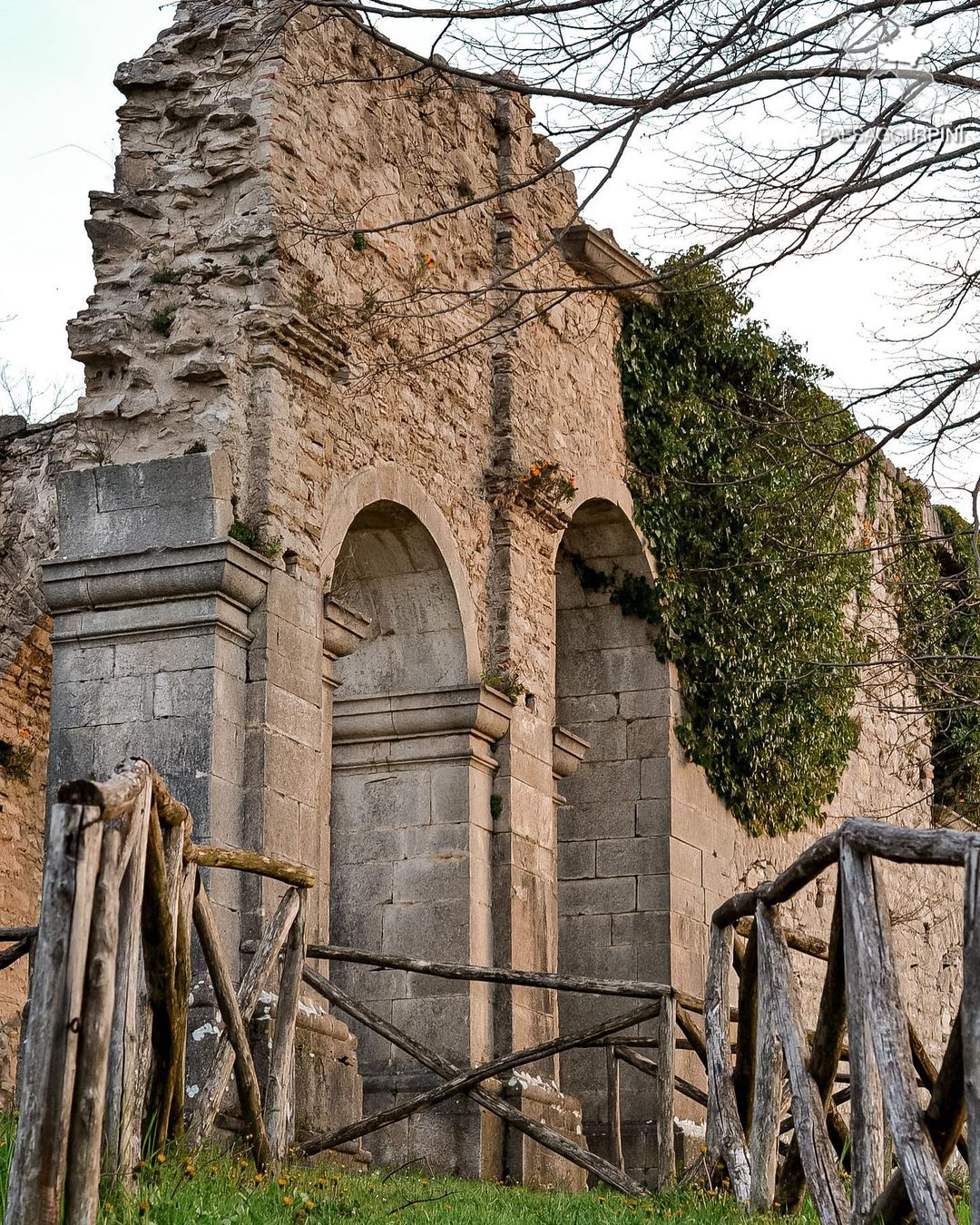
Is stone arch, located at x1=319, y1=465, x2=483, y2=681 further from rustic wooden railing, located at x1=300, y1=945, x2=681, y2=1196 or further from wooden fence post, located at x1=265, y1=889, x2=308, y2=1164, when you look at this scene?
wooden fence post, located at x1=265, y1=889, x2=308, y2=1164

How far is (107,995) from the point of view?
3.36m

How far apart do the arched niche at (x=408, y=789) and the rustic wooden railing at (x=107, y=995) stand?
411 cm

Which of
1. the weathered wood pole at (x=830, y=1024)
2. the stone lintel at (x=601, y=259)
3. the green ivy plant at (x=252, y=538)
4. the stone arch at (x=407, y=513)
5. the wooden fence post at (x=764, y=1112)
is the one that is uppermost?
the stone lintel at (x=601, y=259)

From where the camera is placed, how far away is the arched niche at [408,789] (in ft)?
30.4

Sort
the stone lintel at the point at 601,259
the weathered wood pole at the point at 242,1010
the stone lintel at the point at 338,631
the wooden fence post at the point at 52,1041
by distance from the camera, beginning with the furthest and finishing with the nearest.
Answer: the stone lintel at the point at 601,259
the stone lintel at the point at 338,631
the weathered wood pole at the point at 242,1010
the wooden fence post at the point at 52,1041

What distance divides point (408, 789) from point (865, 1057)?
613 cm

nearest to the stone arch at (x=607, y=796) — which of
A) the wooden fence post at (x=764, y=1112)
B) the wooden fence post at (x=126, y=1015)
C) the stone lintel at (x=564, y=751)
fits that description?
the stone lintel at (x=564, y=751)

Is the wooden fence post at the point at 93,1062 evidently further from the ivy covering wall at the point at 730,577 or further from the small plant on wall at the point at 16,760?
the ivy covering wall at the point at 730,577

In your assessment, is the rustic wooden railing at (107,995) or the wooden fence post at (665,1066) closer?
the rustic wooden railing at (107,995)

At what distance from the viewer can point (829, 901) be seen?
45.9 feet

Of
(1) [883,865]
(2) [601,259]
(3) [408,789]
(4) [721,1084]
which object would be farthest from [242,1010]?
(1) [883,865]

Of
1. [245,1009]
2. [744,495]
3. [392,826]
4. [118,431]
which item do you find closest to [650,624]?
[744,495]

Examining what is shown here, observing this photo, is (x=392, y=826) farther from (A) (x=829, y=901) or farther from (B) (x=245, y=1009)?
(A) (x=829, y=901)

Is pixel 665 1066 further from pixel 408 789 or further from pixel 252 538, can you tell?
pixel 408 789
